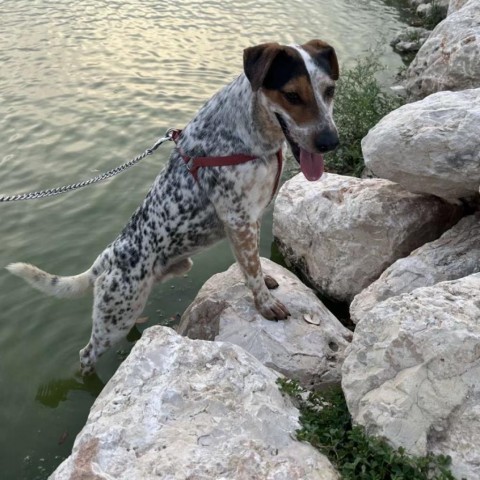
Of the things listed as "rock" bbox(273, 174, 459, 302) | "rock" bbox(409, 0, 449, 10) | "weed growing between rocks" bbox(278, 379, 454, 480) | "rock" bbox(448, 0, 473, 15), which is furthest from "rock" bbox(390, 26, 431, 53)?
"weed growing between rocks" bbox(278, 379, 454, 480)

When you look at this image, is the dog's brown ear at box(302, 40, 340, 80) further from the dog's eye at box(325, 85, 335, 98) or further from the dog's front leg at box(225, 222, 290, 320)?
the dog's front leg at box(225, 222, 290, 320)

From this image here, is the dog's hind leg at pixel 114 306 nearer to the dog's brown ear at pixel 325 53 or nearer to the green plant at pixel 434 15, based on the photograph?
the dog's brown ear at pixel 325 53

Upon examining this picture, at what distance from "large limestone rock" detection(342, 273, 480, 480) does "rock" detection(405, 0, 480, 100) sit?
3.45 m

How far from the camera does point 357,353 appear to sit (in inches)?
122

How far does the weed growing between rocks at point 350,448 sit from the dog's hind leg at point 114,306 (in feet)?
5.29

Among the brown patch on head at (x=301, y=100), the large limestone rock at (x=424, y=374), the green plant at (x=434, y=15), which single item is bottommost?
the green plant at (x=434, y=15)

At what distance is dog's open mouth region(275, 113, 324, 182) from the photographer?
3715mm

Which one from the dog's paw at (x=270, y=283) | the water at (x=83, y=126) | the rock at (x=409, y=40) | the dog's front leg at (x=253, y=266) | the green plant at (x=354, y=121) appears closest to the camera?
the dog's front leg at (x=253, y=266)

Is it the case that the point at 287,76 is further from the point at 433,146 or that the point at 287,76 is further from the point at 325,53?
the point at 433,146

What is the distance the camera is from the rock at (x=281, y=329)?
4070mm

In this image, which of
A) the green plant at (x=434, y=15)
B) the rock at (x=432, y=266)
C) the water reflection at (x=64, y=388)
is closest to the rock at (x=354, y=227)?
the rock at (x=432, y=266)

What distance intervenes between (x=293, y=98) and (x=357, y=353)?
1.68 meters

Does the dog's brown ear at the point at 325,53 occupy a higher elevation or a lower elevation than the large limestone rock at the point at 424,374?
higher

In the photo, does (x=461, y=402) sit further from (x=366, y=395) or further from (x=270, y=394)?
(x=270, y=394)
